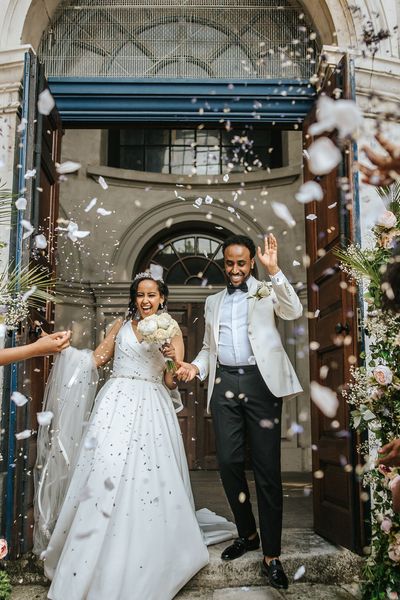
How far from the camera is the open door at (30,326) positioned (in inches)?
152

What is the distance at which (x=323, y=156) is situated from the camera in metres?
3.39

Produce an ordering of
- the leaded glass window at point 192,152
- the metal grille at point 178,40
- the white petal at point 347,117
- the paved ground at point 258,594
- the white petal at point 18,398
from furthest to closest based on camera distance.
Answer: the leaded glass window at point 192,152, the metal grille at point 178,40, the white petal at point 18,398, the paved ground at point 258,594, the white petal at point 347,117

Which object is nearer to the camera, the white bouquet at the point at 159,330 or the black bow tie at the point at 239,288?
the white bouquet at the point at 159,330

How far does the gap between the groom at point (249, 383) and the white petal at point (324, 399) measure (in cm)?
37

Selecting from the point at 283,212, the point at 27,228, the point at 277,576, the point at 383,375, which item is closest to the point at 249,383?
the point at 383,375

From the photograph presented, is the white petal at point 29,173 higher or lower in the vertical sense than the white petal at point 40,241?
higher

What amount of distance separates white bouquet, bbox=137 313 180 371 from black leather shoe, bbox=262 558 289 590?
1.28 meters

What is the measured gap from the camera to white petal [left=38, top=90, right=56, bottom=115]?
4248mm

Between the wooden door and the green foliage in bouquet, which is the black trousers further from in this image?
the wooden door

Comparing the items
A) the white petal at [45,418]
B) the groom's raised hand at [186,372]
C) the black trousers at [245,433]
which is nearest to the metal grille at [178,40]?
the groom's raised hand at [186,372]

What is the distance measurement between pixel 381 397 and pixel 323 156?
4.26 feet

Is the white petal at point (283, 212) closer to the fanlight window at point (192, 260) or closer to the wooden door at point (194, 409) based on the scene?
the fanlight window at point (192, 260)

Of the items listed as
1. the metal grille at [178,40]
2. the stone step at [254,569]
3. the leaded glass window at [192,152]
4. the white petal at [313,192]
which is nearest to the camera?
the stone step at [254,569]

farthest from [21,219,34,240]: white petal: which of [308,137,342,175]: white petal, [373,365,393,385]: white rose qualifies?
[373,365,393,385]: white rose
